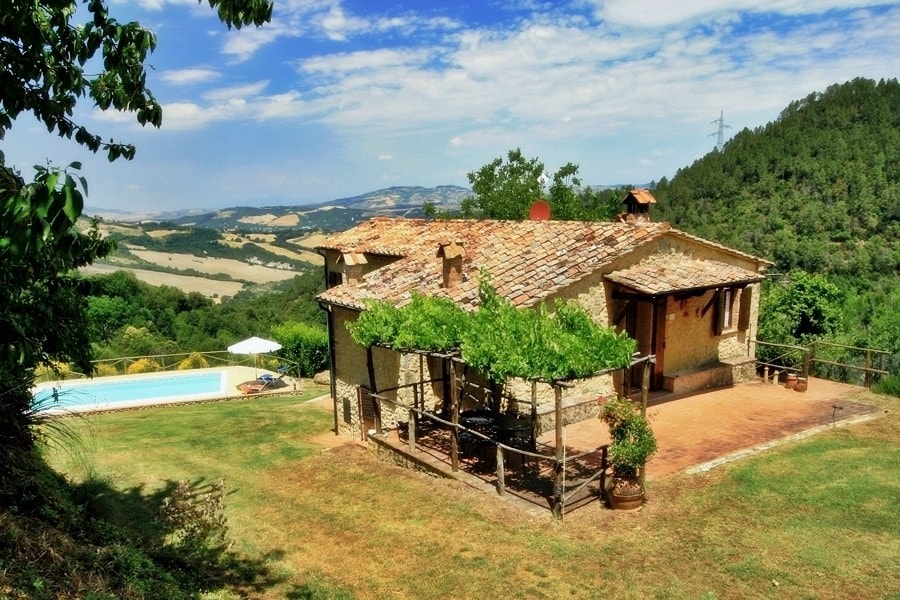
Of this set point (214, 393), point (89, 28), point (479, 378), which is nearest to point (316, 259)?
point (214, 393)

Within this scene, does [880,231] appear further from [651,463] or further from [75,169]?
[75,169]

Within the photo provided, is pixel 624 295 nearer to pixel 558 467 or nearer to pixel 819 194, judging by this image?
pixel 558 467

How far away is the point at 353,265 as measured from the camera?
701 inches

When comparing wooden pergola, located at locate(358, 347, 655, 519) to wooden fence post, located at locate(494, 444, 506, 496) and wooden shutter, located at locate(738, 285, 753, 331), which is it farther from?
wooden shutter, located at locate(738, 285, 753, 331)

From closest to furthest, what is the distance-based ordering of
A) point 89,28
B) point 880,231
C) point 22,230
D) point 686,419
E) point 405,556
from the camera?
point 22,230
point 89,28
point 405,556
point 686,419
point 880,231

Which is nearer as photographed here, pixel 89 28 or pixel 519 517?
pixel 89 28

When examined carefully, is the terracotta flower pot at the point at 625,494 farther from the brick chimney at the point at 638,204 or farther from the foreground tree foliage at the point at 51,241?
the brick chimney at the point at 638,204

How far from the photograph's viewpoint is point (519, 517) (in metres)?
9.30

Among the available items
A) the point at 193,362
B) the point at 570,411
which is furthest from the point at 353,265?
the point at 193,362

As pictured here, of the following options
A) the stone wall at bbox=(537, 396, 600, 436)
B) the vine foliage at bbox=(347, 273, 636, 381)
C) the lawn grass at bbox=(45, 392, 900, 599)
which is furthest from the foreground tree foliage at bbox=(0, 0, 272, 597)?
the stone wall at bbox=(537, 396, 600, 436)

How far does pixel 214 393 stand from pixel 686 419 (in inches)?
774

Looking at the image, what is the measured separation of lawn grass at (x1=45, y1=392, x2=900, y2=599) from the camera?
7273 millimetres

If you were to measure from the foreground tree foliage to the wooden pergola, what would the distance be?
567 cm

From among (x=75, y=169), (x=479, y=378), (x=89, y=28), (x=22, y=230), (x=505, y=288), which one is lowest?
(x=479, y=378)
